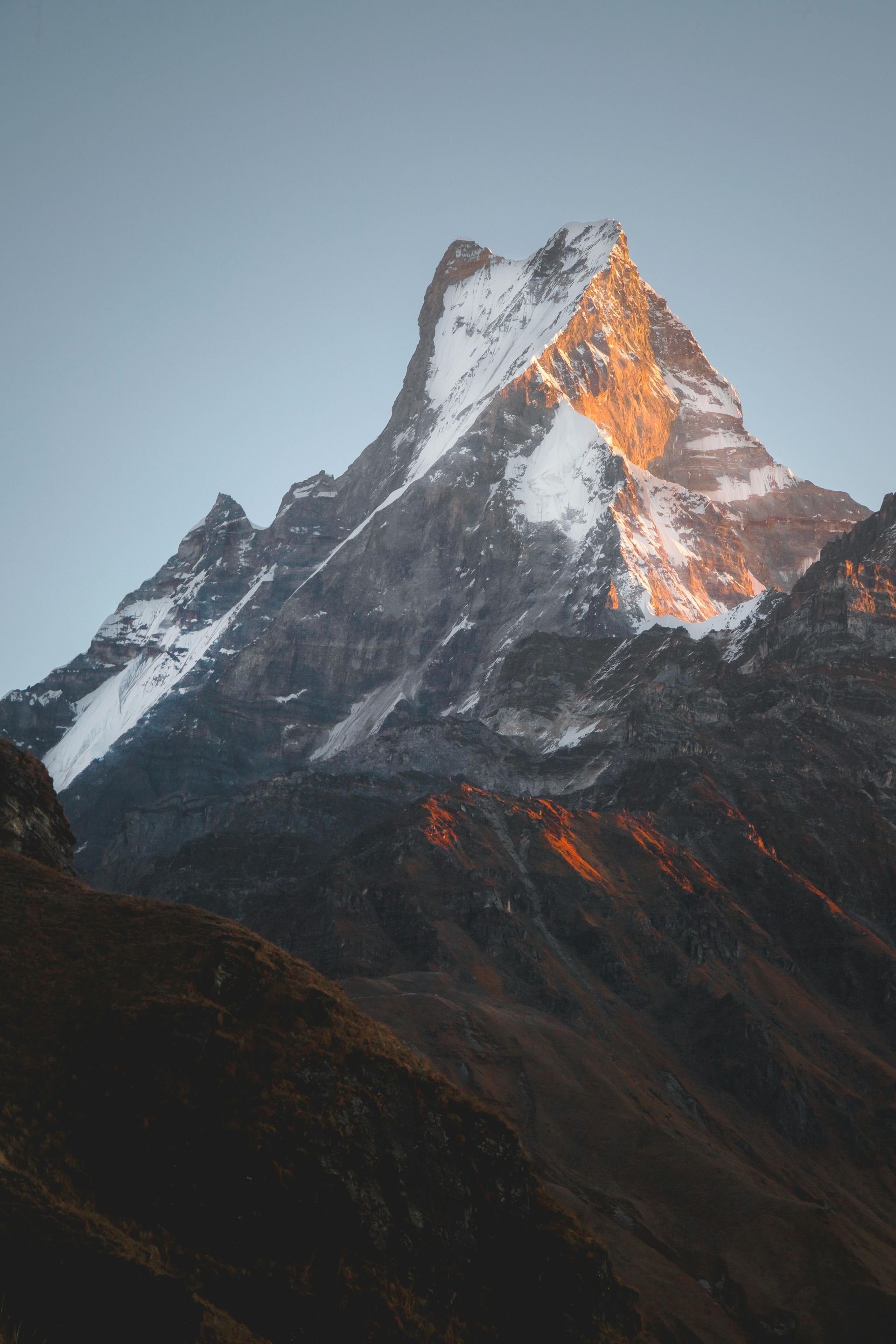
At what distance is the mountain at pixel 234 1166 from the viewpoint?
42.1 meters

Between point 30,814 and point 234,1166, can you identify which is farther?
point 30,814

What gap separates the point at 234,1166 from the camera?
50438 millimetres

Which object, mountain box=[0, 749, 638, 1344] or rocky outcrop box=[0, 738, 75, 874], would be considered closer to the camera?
mountain box=[0, 749, 638, 1344]

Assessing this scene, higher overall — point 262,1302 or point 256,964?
point 256,964

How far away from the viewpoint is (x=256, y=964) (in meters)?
60.2

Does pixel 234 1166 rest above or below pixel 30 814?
below

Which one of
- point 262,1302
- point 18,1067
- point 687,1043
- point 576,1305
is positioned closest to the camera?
point 262,1302

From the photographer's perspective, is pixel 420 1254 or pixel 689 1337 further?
pixel 689 1337

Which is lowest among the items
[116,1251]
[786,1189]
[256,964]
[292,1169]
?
[116,1251]

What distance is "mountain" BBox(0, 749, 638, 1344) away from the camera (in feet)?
138

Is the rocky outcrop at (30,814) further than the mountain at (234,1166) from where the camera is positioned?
Yes

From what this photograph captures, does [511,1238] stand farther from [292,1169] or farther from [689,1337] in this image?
[689,1337]

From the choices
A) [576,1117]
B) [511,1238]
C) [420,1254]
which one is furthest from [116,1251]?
[576,1117]

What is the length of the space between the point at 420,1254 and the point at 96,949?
1894 cm
